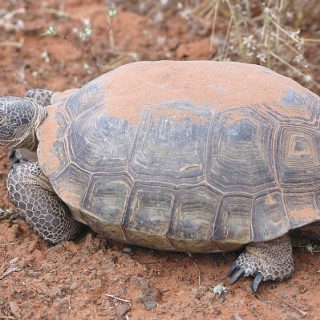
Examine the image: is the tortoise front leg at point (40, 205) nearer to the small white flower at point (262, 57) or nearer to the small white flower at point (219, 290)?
the small white flower at point (219, 290)

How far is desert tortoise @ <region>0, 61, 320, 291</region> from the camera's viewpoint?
14.7 ft

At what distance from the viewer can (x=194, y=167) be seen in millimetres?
4520

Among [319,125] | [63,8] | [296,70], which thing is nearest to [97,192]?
[319,125]

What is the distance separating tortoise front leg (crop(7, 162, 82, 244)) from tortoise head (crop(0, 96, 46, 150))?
398 millimetres

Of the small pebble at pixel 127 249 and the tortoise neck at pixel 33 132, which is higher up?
the tortoise neck at pixel 33 132

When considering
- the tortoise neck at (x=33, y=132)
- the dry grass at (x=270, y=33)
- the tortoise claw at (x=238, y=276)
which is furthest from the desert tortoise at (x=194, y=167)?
the dry grass at (x=270, y=33)

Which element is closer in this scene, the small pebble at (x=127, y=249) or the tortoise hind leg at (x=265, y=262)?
the tortoise hind leg at (x=265, y=262)

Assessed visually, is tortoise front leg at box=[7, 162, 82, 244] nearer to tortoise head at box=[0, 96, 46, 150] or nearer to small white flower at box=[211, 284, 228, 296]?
tortoise head at box=[0, 96, 46, 150]

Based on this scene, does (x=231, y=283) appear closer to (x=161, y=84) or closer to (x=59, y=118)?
(x=161, y=84)

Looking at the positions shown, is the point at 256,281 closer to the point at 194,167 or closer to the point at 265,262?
the point at 265,262

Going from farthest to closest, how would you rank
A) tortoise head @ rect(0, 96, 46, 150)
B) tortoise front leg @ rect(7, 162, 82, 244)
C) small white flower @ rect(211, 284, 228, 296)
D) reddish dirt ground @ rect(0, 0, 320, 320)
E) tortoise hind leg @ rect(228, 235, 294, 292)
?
tortoise head @ rect(0, 96, 46, 150) < tortoise front leg @ rect(7, 162, 82, 244) < tortoise hind leg @ rect(228, 235, 294, 292) < small white flower @ rect(211, 284, 228, 296) < reddish dirt ground @ rect(0, 0, 320, 320)

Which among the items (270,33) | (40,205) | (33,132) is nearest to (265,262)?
(40,205)

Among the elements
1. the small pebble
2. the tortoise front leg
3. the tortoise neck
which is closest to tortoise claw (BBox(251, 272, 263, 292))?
the small pebble

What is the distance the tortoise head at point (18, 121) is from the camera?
538 cm
